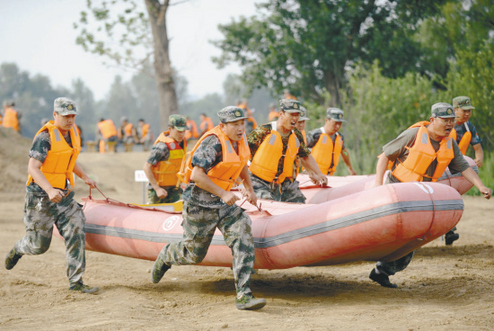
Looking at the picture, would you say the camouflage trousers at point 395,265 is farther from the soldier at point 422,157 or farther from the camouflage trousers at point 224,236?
the camouflage trousers at point 224,236

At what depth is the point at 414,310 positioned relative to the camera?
486 cm

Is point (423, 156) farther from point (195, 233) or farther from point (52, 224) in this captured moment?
point (52, 224)

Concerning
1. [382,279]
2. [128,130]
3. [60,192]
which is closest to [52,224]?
[60,192]

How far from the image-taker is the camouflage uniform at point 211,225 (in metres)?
5.04

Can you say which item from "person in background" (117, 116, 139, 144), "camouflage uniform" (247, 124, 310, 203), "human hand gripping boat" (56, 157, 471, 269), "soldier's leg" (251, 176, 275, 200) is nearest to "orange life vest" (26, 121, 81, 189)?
"human hand gripping boat" (56, 157, 471, 269)

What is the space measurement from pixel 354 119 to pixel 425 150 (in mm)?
10270

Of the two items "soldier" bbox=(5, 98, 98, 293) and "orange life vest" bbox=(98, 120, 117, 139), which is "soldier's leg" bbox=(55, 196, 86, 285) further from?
"orange life vest" bbox=(98, 120, 117, 139)

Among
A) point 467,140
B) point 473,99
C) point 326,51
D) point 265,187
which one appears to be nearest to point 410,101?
point 473,99

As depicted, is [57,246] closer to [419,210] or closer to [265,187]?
[265,187]

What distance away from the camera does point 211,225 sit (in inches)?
206

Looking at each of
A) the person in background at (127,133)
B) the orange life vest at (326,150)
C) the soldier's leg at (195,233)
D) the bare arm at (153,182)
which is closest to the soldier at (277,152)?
the bare arm at (153,182)

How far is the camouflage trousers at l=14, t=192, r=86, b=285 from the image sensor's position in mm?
5867

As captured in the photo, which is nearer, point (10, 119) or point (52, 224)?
point (52, 224)

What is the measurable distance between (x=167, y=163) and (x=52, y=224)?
1966mm
